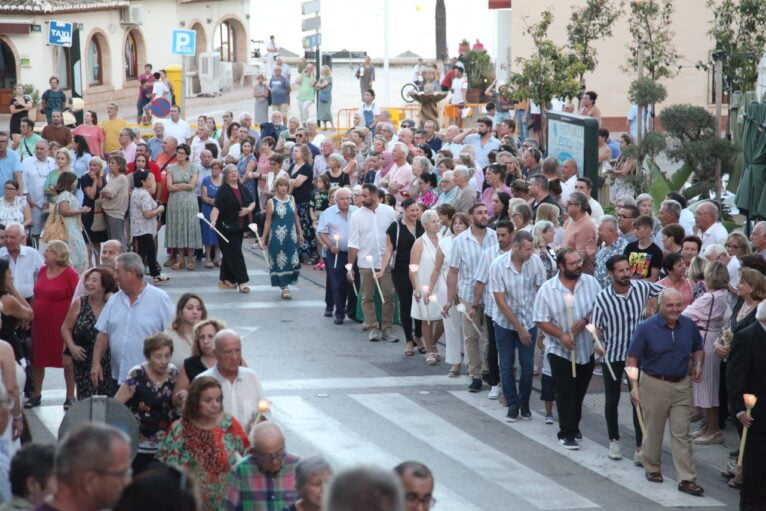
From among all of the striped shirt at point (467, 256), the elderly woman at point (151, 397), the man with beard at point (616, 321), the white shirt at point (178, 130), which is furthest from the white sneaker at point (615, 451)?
the white shirt at point (178, 130)

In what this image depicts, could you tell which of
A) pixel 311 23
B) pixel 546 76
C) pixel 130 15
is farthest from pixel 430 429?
pixel 130 15

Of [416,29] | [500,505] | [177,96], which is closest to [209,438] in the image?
[500,505]

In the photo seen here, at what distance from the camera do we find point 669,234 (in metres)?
13.5

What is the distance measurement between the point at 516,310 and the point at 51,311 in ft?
13.8

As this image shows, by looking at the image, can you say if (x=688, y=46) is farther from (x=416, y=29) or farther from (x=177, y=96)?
(x=416, y=29)

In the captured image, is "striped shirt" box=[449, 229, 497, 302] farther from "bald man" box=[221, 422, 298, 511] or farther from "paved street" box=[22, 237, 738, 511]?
"bald man" box=[221, 422, 298, 511]

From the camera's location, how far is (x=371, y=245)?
1623 centimetres

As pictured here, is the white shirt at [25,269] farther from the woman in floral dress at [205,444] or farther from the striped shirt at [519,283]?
the woman in floral dress at [205,444]

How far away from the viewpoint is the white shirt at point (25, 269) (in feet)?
43.8

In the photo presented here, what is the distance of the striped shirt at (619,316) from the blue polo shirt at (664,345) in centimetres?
67

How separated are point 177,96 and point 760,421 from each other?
122 ft

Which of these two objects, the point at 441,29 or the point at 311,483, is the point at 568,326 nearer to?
the point at 311,483

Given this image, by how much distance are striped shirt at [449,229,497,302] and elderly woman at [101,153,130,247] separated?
21.8 ft

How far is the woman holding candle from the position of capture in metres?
14.9
